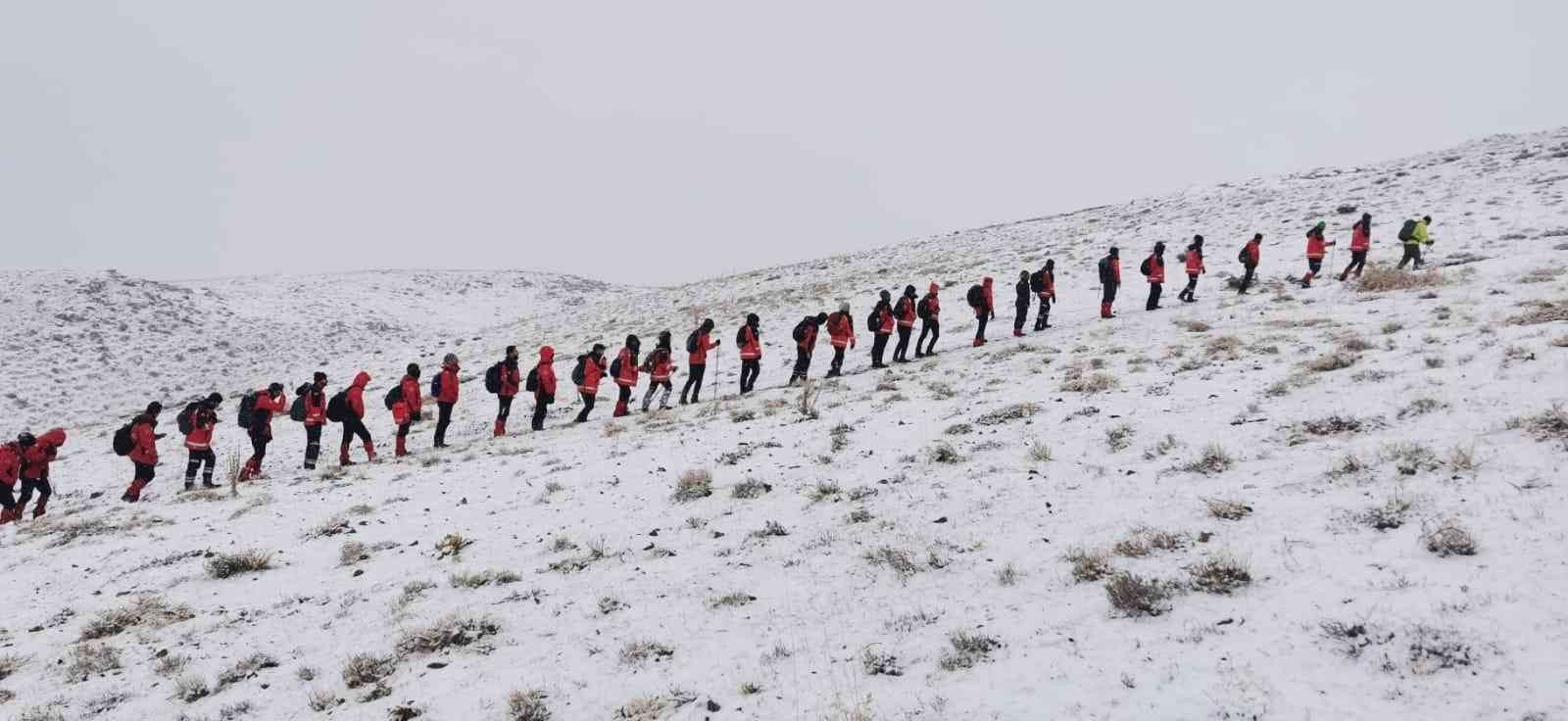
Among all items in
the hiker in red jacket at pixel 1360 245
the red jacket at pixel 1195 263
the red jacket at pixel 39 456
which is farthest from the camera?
the red jacket at pixel 1195 263

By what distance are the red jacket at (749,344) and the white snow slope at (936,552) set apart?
1.31 metres

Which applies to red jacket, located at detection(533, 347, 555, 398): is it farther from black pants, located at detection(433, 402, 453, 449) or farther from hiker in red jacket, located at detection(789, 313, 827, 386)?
hiker in red jacket, located at detection(789, 313, 827, 386)

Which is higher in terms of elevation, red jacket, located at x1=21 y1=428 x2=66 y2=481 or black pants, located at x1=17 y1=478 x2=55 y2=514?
red jacket, located at x1=21 y1=428 x2=66 y2=481

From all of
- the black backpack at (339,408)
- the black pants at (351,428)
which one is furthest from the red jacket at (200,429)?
the black pants at (351,428)

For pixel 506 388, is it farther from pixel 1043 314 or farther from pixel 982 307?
pixel 1043 314

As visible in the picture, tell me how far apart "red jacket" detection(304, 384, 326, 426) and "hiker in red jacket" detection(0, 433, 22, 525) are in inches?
158

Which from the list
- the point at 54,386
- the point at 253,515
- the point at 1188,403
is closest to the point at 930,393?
the point at 1188,403

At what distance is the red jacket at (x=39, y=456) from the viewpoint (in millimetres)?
13273

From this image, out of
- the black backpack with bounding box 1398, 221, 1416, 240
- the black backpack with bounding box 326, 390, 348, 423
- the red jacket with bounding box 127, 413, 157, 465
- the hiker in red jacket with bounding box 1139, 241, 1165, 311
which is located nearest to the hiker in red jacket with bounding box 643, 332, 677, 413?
the black backpack with bounding box 326, 390, 348, 423

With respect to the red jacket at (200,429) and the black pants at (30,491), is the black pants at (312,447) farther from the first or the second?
the black pants at (30,491)

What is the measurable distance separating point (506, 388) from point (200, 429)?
512cm

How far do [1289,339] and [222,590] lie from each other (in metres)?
14.2

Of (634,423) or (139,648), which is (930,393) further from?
(139,648)

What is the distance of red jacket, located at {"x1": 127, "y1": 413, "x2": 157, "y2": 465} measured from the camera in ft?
44.4
